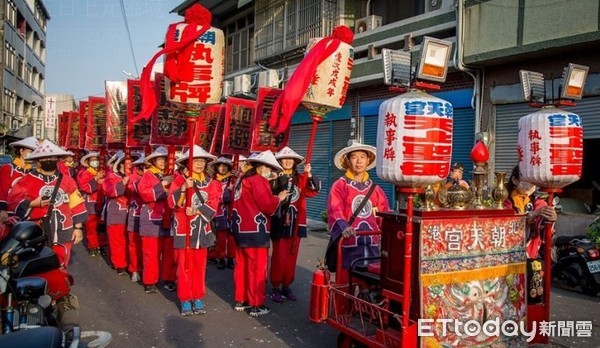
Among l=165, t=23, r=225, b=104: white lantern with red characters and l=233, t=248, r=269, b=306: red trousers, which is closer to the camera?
l=165, t=23, r=225, b=104: white lantern with red characters

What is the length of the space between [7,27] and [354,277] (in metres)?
34.8

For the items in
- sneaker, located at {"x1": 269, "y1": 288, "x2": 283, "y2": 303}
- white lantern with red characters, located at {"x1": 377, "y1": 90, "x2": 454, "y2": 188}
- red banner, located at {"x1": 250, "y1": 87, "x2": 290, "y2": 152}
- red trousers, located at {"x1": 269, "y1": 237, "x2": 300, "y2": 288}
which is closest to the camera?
white lantern with red characters, located at {"x1": 377, "y1": 90, "x2": 454, "y2": 188}

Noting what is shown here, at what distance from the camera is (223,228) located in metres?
9.87

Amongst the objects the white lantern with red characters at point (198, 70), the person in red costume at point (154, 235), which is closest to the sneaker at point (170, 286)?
the person in red costume at point (154, 235)

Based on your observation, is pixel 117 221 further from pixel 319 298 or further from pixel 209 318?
pixel 319 298

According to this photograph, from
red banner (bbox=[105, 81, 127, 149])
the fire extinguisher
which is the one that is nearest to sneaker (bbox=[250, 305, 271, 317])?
the fire extinguisher

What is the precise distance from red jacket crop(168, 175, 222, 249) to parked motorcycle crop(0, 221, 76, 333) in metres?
1.49

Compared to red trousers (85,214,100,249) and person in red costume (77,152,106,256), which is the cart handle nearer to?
person in red costume (77,152,106,256)

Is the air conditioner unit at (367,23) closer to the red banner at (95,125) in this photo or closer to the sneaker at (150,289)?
the red banner at (95,125)

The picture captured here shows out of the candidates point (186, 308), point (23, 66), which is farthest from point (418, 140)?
point (23, 66)

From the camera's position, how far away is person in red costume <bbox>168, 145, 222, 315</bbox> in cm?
643

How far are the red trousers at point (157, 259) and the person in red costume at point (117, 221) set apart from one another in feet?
4.62

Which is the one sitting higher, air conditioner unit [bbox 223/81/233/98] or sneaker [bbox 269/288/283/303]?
air conditioner unit [bbox 223/81/233/98]

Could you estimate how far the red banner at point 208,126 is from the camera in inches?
385
